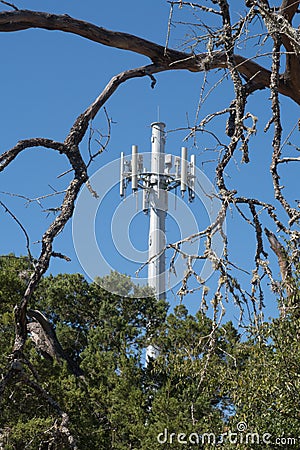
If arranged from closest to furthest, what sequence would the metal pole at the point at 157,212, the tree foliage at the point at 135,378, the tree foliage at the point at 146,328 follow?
1. the tree foliage at the point at 146,328
2. the tree foliage at the point at 135,378
3. the metal pole at the point at 157,212

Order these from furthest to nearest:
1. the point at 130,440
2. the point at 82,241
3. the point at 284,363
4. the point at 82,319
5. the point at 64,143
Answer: the point at 82,319 < the point at 82,241 < the point at 130,440 < the point at 284,363 < the point at 64,143

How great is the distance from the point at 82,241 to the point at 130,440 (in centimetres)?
370

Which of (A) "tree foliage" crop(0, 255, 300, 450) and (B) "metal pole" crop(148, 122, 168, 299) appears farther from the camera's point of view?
(B) "metal pole" crop(148, 122, 168, 299)

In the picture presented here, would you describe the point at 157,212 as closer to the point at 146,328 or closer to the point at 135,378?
the point at 146,328

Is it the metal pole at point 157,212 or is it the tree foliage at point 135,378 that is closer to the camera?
the tree foliage at point 135,378

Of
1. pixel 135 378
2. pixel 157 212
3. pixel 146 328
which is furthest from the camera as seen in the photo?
pixel 157 212

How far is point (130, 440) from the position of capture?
36.5 ft

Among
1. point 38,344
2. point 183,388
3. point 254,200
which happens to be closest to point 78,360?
point 183,388

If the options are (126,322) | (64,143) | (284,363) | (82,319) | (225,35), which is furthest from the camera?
(82,319)

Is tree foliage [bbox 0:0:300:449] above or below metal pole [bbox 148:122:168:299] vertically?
below

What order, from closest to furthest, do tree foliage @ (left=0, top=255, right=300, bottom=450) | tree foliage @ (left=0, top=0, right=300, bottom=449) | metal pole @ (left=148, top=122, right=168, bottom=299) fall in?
1. tree foliage @ (left=0, top=0, right=300, bottom=449)
2. tree foliage @ (left=0, top=255, right=300, bottom=450)
3. metal pole @ (left=148, top=122, right=168, bottom=299)

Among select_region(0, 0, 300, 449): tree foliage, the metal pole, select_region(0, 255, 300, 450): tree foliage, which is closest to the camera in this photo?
select_region(0, 0, 300, 449): tree foliage

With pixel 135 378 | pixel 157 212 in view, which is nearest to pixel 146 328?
pixel 135 378

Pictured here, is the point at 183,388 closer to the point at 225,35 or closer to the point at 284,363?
the point at 284,363
